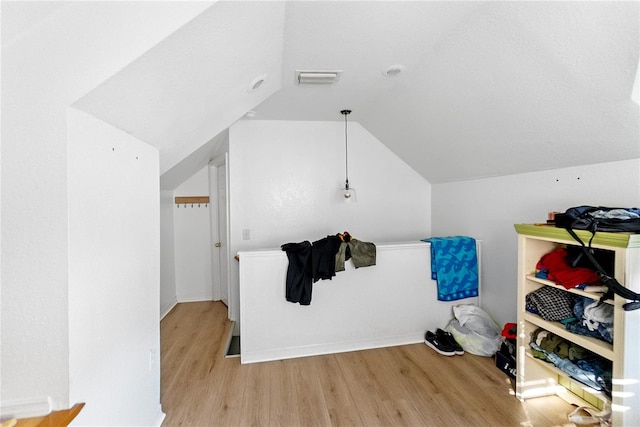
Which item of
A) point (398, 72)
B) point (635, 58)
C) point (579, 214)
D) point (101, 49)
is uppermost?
point (398, 72)

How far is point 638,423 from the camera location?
131 centimetres

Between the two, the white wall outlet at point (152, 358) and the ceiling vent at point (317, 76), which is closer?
the white wall outlet at point (152, 358)

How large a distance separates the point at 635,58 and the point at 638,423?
1.78 meters

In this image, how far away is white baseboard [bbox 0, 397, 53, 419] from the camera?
0.93m

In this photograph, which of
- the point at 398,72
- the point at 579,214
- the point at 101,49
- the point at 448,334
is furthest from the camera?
the point at 448,334

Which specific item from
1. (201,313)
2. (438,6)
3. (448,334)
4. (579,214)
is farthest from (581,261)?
(201,313)

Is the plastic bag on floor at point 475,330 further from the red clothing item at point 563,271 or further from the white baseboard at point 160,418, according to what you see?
the white baseboard at point 160,418

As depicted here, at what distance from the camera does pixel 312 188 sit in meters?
3.30

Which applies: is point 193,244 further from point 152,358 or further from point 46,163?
point 46,163

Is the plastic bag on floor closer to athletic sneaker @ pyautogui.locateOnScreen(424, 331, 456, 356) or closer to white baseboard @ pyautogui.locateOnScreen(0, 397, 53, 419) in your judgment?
athletic sneaker @ pyautogui.locateOnScreen(424, 331, 456, 356)

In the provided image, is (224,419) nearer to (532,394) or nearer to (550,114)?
(532,394)

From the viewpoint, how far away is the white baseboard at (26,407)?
0.93 m

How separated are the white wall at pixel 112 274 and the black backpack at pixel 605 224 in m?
2.41

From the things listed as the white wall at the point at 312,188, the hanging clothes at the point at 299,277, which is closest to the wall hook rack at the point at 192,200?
the white wall at the point at 312,188
